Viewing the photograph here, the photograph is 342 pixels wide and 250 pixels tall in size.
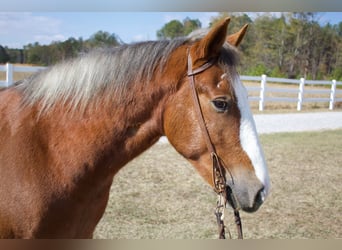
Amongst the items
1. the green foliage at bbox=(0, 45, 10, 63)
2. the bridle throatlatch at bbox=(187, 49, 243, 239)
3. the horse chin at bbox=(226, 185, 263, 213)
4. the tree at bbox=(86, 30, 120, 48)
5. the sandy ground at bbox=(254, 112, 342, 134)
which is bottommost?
the sandy ground at bbox=(254, 112, 342, 134)

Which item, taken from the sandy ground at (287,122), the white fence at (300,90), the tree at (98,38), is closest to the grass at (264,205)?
the sandy ground at (287,122)

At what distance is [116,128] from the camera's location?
0.94 metres

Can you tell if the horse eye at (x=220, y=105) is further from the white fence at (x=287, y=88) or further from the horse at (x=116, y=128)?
the white fence at (x=287, y=88)

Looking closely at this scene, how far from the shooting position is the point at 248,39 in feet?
5.27

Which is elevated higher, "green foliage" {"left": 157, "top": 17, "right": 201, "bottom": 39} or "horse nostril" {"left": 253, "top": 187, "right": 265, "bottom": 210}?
"green foliage" {"left": 157, "top": 17, "right": 201, "bottom": 39}

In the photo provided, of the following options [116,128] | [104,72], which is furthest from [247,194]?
[104,72]

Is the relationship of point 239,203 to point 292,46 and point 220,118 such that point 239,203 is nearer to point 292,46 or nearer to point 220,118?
point 220,118

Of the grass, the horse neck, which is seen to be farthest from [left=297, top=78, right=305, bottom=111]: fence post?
the horse neck

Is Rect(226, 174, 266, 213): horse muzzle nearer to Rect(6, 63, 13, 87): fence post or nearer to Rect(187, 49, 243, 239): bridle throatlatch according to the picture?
Rect(187, 49, 243, 239): bridle throatlatch

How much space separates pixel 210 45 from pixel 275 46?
3.13 ft

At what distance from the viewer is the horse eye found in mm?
902

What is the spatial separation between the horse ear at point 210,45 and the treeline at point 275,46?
53 cm

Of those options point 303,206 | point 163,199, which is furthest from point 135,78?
point 303,206
